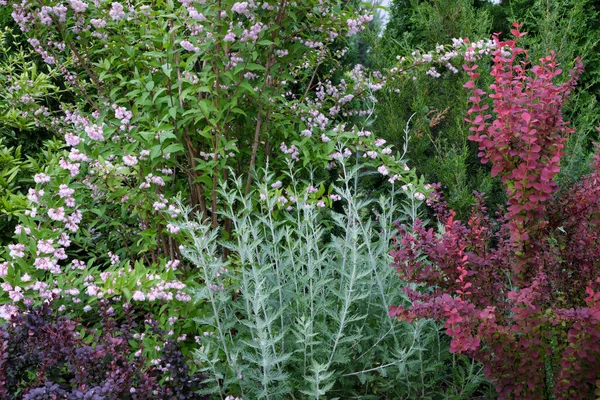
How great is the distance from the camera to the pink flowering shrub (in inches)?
94.3

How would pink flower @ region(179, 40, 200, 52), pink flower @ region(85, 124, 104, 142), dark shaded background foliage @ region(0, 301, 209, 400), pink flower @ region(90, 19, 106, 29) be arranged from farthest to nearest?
pink flower @ region(90, 19, 106, 29), pink flower @ region(85, 124, 104, 142), pink flower @ region(179, 40, 200, 52), dark shaded background foliage @ region(0, 301, 209, 400)

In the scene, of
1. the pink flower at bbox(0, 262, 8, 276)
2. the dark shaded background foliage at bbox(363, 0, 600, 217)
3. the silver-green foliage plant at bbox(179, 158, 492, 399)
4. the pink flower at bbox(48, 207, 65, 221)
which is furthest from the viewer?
the dark shaded background foliage at bbox(363, 0, 600, 217)

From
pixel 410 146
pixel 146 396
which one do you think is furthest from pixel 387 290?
pixel 410 146

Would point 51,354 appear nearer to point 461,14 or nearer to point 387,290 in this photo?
point 387,290

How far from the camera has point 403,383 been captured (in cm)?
301

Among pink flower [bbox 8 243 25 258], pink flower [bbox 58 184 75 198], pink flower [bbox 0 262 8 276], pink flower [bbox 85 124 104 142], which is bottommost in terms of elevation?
pink flower [bbox 0 262 8 276]

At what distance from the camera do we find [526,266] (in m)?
2.68

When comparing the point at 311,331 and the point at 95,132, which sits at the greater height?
the point at 95,132

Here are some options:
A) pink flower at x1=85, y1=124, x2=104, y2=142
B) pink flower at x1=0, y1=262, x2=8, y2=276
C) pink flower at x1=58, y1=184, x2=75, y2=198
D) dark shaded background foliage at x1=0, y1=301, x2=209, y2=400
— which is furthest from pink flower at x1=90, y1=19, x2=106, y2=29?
dark shaded background foliage at x1=0, y1=301, x2=209, y2=400

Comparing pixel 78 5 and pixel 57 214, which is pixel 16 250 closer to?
pixel 57 214

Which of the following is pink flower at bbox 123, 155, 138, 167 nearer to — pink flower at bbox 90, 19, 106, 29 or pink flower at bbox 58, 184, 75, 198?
pink flower at bbox 58, 184, 75, 198

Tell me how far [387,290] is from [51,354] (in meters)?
1.64

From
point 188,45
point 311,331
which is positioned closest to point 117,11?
point 188,45

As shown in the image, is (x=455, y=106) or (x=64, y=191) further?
(x=455, y=106)
